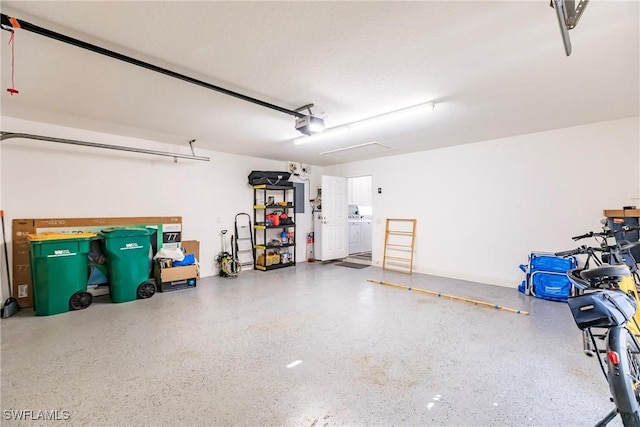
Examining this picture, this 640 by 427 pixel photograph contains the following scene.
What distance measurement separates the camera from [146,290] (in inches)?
164

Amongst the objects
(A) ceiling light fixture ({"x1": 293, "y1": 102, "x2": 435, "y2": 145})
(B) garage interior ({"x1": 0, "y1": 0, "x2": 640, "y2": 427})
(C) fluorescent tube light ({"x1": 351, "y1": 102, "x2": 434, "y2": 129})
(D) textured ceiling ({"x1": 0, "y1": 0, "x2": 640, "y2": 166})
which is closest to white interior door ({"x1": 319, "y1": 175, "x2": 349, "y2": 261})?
(B) garage interior ({"x1": 0, "y1": 0, "x2": 640, "y2": 427})

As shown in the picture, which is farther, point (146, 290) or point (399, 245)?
point (399, 245)

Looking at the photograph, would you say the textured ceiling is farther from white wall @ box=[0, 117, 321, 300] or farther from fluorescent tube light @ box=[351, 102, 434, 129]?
white wall @ box=[0, 117, 321, 300]

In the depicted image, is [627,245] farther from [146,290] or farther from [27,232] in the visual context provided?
[27,232]

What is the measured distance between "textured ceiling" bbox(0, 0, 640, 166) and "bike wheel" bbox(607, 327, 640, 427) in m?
1.96

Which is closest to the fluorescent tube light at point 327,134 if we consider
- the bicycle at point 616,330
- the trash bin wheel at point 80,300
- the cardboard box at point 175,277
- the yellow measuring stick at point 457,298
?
the yellow measuring stick at point 457,298

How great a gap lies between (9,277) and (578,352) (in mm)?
6792

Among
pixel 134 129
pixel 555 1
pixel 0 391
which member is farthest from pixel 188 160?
pixel 555 1

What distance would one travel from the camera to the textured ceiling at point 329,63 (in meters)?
1.77

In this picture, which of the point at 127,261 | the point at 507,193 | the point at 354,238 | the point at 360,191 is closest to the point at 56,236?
the point at 127,261

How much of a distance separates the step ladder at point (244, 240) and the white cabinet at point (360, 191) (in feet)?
12.3

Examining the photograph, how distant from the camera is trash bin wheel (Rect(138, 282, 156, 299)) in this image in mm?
4129

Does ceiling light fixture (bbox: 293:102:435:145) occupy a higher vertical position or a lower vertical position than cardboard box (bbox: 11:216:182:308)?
higher

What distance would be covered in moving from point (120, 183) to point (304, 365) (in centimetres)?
438
